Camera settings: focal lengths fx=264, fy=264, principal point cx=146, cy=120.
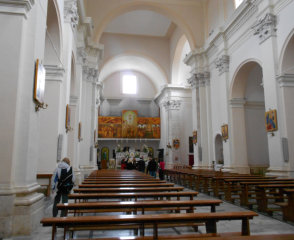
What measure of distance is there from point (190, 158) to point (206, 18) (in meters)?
11.1

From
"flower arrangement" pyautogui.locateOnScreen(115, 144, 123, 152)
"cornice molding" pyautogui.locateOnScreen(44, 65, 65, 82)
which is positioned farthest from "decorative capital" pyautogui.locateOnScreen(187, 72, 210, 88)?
"flower arrangement" pyautogui.locateOnScreen(115, 144, 123, 152)

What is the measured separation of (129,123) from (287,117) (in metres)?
19.3

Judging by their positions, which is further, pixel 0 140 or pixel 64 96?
pixel 64 96

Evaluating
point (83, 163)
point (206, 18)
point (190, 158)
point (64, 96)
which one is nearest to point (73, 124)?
point (64, 96)

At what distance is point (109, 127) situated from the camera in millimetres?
26406

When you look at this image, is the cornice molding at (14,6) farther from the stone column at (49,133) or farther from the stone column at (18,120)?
the stone column at (49,133)

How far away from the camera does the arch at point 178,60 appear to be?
21.6m

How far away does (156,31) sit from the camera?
2308 centimetres

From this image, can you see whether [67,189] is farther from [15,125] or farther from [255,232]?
[255,232]

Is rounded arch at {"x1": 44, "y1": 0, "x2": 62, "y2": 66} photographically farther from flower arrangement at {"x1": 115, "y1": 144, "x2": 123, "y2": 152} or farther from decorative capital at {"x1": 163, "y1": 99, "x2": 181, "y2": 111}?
flower arrangement at {"x1": 115, "y1": 144, "x2": 123, "y2": 152}

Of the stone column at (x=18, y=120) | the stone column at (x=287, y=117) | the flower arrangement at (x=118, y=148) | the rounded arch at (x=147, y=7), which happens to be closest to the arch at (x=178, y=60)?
the rounded arch at (x=147, y=7)

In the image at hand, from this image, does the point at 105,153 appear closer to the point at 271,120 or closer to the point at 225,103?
the point at 225,103

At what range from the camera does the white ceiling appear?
67.7 feet

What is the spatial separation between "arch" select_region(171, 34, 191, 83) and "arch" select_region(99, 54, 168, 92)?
930mm
